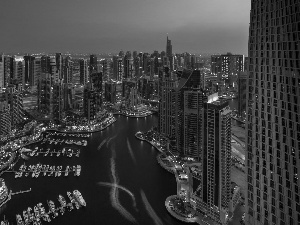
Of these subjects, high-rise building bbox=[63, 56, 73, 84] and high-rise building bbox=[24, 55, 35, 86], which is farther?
high-rise building bbox=[63, 56, 73, 84]

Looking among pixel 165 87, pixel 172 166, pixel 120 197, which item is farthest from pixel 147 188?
pixel 165 87

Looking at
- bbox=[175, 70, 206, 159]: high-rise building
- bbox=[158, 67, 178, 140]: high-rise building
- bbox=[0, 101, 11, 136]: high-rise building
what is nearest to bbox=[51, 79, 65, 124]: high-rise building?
bbox=[0, 101, 11, 136]: high-rise building

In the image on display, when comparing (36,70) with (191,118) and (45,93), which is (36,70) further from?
(191,118)

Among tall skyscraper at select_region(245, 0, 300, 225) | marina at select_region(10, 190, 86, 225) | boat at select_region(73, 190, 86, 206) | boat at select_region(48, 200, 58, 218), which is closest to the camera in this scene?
tall skyscraper at select_region(245, 0, 300, 225)

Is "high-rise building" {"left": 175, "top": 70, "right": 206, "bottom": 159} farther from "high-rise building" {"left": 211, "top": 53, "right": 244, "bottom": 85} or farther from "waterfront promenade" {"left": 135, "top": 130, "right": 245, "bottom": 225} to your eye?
"high-rise building" {"left": 211, "top": 53, "right": 244, "bottom": 85}

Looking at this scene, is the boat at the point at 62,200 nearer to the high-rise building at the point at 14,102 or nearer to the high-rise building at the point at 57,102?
the high-rise building at the point at 14,102

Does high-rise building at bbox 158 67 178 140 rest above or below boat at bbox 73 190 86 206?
Answer: above

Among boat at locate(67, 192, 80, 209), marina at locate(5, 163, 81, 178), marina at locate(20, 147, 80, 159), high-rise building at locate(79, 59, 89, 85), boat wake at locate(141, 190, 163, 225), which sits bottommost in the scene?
boat wake at locate(141, 190, 163, 225)

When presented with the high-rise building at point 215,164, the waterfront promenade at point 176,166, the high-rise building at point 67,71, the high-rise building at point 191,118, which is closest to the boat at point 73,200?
the waterfront promenade at point 176,166
